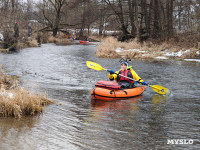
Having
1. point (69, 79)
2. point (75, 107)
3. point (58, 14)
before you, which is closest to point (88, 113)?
point (75, 107)

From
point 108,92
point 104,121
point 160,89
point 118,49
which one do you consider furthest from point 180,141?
point 118,49

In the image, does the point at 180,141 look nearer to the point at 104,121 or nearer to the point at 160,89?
the point at 104,121

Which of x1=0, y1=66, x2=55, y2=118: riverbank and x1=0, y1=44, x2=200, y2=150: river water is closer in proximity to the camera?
x1=0, y1=44, x2=200, y2=150: river water

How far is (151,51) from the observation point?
17.9 metres

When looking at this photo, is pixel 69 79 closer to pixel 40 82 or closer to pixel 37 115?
pixel 40 82

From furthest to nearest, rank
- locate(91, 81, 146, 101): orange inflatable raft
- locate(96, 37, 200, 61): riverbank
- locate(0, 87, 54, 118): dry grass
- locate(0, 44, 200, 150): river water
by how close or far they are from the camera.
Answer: locate(96, 37, 200, 61): riverbank, locate(91, 81, 146, 101): orange inflatable raft, locate(0, 87, 54, 118): dry grass, locate(0, 44, 200, 150): river water

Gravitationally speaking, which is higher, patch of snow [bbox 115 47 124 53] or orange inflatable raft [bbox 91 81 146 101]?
patch of snow [bbox 115 47 124 53]

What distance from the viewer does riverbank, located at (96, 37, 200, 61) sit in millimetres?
16166

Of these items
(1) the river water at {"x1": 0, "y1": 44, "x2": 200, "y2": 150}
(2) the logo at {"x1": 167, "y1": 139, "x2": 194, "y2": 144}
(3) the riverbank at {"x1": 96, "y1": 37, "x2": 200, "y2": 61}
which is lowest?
(2) the logo at {"x1": 167, "y1": 139, "x2": 194, "y2": 144}

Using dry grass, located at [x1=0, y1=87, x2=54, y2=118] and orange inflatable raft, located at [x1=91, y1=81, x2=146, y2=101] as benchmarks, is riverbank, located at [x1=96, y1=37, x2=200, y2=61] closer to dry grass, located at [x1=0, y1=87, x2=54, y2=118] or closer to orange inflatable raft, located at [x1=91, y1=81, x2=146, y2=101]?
orange inflatable raft, located at [x1=91, y1=81, x2=146, y2=101]

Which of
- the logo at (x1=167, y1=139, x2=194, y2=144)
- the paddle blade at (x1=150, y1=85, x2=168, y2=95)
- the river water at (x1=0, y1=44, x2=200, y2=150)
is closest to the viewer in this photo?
the river water at (x1=0, y1=44, x2=200, y2=150)

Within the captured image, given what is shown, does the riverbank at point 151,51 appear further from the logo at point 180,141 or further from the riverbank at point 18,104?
the riverbank at point 18,104

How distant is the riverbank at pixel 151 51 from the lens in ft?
53.0

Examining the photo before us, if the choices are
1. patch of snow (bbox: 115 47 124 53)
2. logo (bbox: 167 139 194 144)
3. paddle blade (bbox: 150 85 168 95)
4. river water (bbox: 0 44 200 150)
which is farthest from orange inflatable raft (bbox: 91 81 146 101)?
patch of snow (bbox: 115 47 124 53)
